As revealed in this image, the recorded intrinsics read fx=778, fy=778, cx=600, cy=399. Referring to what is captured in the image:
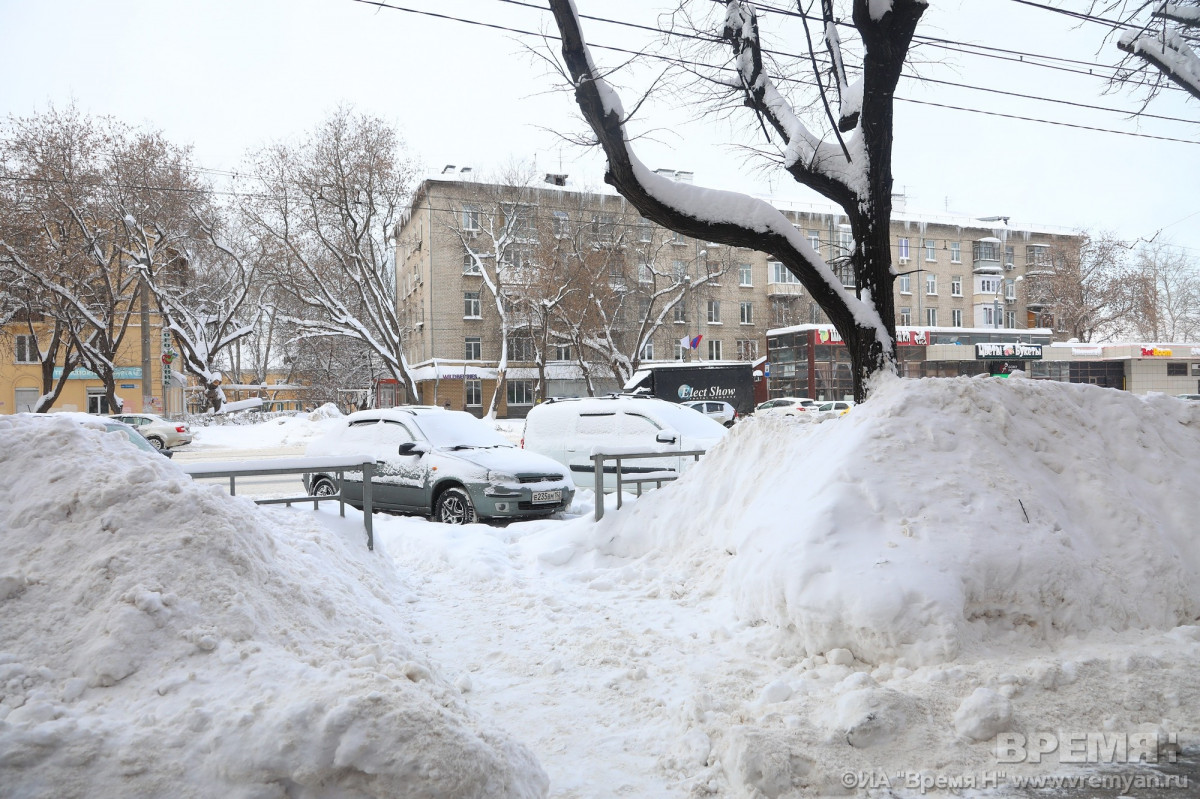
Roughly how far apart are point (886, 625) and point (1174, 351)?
43.0 meters

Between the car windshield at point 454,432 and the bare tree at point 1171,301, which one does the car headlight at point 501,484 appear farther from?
the bare tree at point 1171,301

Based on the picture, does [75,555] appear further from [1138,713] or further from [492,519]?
[492,519]

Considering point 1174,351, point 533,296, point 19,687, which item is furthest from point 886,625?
point 1174,351

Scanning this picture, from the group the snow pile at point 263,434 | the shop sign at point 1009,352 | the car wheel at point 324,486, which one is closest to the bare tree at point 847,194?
the car wheel at point 324,486

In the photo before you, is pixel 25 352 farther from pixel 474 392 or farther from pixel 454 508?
pixel 454 508

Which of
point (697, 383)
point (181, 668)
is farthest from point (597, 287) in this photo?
point (181, 668)

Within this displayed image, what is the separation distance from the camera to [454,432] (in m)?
11.1

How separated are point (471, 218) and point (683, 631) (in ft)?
142

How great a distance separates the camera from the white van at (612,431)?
1186 centimetres

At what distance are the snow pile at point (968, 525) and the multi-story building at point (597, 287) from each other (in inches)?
1060

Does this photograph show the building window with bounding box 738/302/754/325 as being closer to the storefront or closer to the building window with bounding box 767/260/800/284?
the building window with bounding box 767/260/800/284

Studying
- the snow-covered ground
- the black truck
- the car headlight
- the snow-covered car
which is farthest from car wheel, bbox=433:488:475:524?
the black truck

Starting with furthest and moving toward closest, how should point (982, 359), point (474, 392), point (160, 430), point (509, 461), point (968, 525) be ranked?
point (474, 392), point (982, 359), point (160, 430), point (509, 461), point (968, 525)

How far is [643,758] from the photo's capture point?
135 inches
